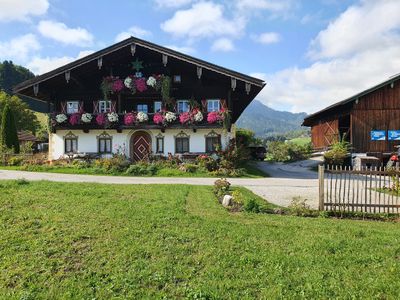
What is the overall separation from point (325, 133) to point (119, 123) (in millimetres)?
20124

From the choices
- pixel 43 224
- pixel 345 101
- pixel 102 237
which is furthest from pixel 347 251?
pixel 345 101

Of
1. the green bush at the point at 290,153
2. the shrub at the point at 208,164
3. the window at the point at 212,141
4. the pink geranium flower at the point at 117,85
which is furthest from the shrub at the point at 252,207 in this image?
the green bush at the point at 290,153

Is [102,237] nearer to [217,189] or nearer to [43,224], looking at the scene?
[43,224]

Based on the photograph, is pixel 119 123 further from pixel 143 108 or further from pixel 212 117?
pixel 212 117

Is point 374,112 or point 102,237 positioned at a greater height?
point 374,112

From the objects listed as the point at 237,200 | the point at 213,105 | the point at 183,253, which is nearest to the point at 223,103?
the point at 213,105

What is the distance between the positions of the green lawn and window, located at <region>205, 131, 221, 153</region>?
49.9 ft

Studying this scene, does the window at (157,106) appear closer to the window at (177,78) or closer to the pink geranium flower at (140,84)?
the pink geranium flower at (140,84)

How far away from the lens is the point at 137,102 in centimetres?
2614

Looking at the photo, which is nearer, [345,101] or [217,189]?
[217,189]

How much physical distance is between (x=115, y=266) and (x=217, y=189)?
754cm

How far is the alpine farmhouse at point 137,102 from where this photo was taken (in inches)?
945

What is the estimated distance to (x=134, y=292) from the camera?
5113 millimetres

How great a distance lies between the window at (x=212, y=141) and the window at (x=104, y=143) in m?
7.26
